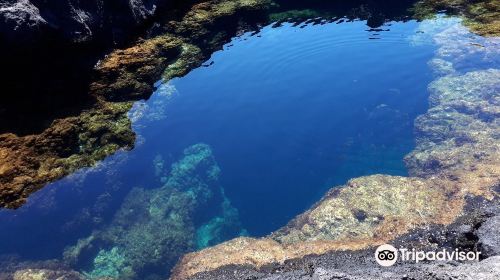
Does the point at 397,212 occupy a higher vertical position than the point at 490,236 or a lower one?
lower

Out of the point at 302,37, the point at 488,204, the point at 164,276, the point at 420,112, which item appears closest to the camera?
the point at 488,204

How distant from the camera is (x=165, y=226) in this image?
520 inches

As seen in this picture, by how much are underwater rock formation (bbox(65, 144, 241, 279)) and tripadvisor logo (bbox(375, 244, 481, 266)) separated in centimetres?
589

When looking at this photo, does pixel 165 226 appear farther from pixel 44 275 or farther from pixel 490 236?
pixel 490 236

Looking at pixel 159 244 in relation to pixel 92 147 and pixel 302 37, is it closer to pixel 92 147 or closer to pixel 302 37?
pixel 92 147

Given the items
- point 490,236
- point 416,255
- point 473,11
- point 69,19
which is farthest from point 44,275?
point 473,11

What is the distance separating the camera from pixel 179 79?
1662 centimetres

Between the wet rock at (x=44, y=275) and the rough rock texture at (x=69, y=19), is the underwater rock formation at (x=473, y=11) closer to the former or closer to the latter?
the rough rock texture at (x=69, y=19)

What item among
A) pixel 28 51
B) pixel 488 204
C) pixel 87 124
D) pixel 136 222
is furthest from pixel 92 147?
pixel 488 204

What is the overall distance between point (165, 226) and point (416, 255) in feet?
28.8

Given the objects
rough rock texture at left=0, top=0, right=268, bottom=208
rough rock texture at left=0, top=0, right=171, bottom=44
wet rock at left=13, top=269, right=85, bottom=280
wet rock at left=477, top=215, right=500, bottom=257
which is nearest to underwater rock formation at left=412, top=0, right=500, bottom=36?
rough rock texture at left=0, top=0, right=268, bottom=208

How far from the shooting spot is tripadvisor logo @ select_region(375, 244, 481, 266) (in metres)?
6.79

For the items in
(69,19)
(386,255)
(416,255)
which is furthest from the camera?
(69,19)

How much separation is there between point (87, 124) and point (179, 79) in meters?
5.17
